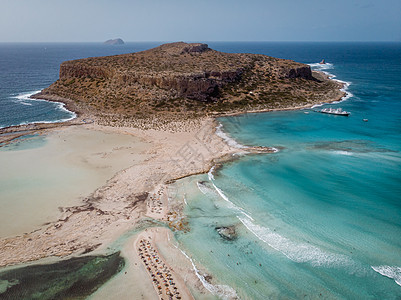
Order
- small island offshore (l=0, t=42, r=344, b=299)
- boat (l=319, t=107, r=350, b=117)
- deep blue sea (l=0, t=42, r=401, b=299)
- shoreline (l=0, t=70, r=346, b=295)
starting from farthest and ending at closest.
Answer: boat (l=319, t=107, r=350, b=117)
shoreline (l=0, t=70, r=346, b=295)
small island offshore (l=0, t=42, r=344, b=299)
deep blue sea (l=0, t=42, r=401, b=299)

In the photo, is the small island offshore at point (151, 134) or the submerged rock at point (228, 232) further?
the submerged rock at point (228, 232)

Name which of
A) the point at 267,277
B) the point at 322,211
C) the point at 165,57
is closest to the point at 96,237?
the point at 267,277

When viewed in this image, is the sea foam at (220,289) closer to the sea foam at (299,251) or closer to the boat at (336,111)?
the sea foam at (299,251)

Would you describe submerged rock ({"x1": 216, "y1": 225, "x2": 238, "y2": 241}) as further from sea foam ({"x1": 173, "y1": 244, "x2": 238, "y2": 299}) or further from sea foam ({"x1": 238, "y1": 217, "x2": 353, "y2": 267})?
sea foam ({"x1": 173, "y1": 244, "x2": 238, "y2": 299})

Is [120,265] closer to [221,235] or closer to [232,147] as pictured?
[221,235]

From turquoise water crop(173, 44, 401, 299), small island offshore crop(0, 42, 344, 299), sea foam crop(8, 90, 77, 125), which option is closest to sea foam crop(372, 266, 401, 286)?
turquoise water crop(173, 44, 401, 299)

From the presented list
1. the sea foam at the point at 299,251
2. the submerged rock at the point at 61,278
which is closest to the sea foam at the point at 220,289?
the sea foam at the point at 299,251
